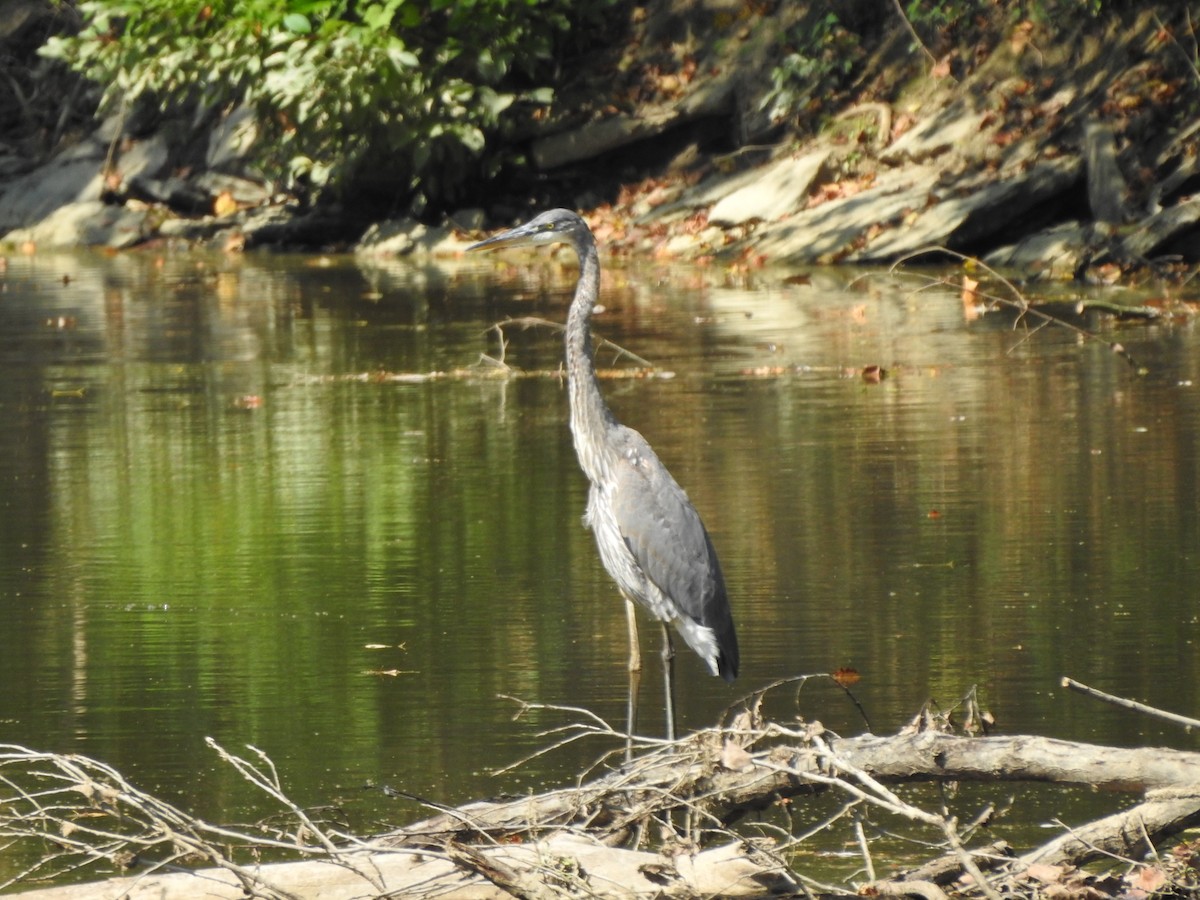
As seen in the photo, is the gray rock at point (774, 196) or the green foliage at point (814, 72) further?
the green foliage at point (814, 72)

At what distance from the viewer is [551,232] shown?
6.80 m

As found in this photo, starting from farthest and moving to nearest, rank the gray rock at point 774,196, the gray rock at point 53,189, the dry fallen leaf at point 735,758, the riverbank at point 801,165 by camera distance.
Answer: the gray rock at point 53,189, the gray rock at point 774,196, the riverbank at point 801,165, the dry fallen leaf at point 735,758

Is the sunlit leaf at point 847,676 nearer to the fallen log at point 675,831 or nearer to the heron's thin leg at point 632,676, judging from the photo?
the heron's thin leg at point 632,676

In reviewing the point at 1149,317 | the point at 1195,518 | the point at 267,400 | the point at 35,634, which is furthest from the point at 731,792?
the point at 1149,317

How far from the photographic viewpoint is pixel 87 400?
44.3 feet

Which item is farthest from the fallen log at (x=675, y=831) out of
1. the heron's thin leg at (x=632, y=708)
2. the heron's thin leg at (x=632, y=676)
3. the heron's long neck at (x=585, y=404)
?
the heron's long neck at (x=585, y=404)

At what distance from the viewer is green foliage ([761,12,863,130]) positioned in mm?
23750

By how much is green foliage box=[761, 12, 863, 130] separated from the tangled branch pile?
19415 millimetres

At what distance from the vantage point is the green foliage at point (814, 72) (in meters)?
23.8

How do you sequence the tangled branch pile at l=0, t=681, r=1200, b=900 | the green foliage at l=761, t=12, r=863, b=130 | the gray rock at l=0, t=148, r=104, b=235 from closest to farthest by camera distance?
the tangled branch pile at l=0, t=681, r=1200, b=900, the green foliage at l=761, t=12, r=863, b=130, the gray rock at l=0, t=148, r=104, b=235

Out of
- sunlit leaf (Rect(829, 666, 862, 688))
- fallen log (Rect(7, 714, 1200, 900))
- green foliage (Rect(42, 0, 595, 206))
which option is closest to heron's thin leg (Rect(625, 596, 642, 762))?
sunlit leaf (Rect(829, 666, 862, 688))

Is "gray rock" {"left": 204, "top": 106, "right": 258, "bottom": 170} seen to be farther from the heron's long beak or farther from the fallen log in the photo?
the fallen log

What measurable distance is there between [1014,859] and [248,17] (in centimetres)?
Result: 2113

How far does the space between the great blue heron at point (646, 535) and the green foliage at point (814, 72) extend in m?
17.6
